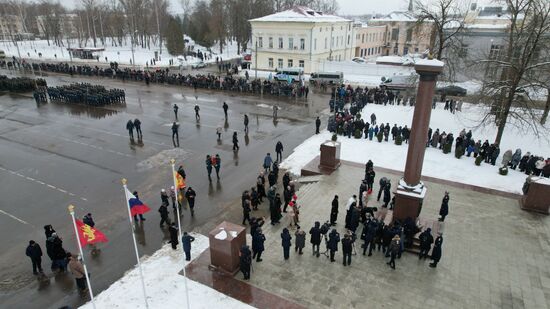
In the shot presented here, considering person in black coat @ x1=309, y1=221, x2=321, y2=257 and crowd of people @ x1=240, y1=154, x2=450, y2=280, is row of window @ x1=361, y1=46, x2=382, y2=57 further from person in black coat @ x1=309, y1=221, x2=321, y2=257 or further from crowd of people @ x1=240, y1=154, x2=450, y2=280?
person in black coat @ x1=309, y1=221, x2=321, y2=257

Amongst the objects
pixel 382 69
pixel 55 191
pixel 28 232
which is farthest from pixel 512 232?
pixel 382 69

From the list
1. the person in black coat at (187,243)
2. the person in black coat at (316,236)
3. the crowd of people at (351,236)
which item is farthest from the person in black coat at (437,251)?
the person in black coat at (187,243)

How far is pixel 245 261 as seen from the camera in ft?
33.9

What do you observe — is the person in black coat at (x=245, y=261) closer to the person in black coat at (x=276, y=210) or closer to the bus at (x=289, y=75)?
the person in black coat at (x=276, y=210)

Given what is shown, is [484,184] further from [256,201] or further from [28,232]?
[28,232]

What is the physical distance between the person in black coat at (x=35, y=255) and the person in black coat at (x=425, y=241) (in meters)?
11.4

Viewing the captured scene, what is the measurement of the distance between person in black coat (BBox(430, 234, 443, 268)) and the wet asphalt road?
7700mm

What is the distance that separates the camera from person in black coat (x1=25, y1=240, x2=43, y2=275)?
10688mm

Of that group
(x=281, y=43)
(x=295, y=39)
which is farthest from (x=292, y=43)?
(x=281, y=43)

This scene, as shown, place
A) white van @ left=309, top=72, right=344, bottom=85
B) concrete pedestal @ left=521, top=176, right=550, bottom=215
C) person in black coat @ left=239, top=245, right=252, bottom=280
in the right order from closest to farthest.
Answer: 1. person in black coat @ left=239, top=245, right=252, bottom=280
2. concrete pedestal @ left=521, top=176, right=550, bottom=215
3. white van @ left=309, top=72, right=344, bottom=85

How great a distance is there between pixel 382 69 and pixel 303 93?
16.0m

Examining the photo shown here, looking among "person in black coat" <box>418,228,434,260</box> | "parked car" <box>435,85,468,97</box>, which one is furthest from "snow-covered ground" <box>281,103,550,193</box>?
"parked car" <box>435,85,468,97</box>

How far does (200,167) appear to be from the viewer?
18.8 metres

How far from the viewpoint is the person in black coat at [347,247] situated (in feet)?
35.3
